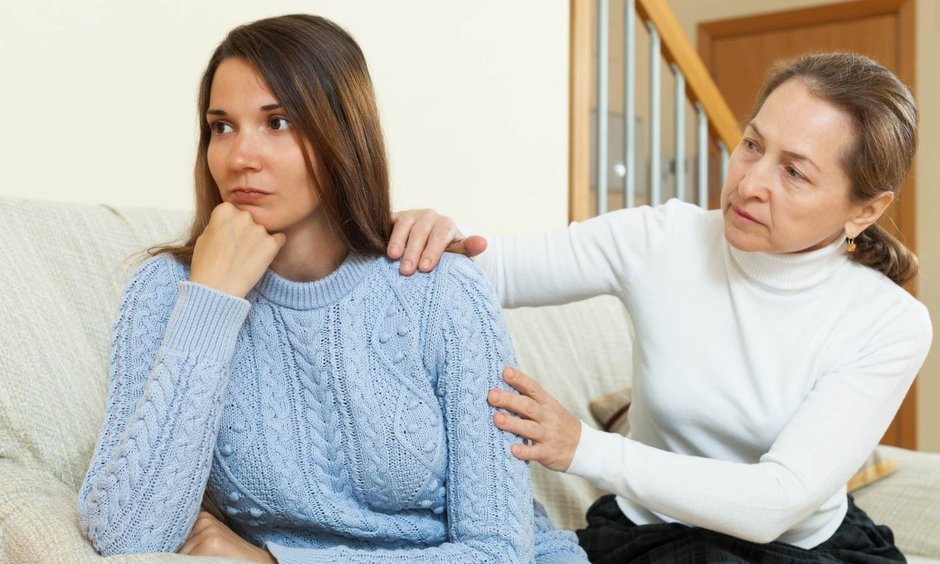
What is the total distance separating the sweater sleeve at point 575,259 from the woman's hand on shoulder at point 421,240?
8.0 inches

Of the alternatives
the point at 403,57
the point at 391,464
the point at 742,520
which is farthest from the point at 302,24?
the point at 403,57

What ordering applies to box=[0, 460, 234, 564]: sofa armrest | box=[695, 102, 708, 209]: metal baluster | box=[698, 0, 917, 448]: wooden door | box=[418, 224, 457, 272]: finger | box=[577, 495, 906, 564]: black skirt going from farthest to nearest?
box=[698, 0, 917, 448]: wooden door < box=[695, 102, 708, 209]: metal baluster < box=[577, 495, 906, 564]: black skirt < box=[418, 224, 457, 272]: finger < box=[0, 460, 234, 564]: sofa armrest

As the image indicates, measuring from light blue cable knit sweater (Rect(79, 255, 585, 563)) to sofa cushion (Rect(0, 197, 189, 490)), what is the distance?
7.3 inches

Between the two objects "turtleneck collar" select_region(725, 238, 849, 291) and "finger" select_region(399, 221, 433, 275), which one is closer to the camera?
"finger" select_region(399, 221, 433, 275)

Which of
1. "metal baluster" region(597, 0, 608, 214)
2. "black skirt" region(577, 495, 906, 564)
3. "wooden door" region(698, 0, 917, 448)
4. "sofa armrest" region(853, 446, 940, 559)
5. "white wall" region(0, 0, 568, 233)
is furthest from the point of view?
"wooden door" region(698, 0, 917, 448)

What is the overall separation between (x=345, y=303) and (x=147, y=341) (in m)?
0.23

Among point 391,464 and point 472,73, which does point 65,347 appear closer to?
point 391,464

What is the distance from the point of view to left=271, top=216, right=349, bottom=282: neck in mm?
1184

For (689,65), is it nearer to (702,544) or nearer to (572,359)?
(572,359)

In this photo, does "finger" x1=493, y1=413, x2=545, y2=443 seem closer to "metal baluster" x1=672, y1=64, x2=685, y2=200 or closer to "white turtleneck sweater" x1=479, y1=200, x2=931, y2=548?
"white turtleneck sweater" x1=479, y1=200, x2=931, y2=548

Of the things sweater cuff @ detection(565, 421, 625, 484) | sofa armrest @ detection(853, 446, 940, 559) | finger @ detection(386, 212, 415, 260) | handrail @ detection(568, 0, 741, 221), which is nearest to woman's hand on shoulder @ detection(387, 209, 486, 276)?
finger @ detection(386, 212, 415, 260)

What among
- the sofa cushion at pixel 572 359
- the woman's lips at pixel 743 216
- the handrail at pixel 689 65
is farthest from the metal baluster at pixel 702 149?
the woman's lips at pixel 743 216

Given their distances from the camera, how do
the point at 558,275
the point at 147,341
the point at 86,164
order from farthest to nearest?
the point at 86,164 → the point at 558,275 → the point at 147,341

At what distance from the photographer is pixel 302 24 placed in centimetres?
112
